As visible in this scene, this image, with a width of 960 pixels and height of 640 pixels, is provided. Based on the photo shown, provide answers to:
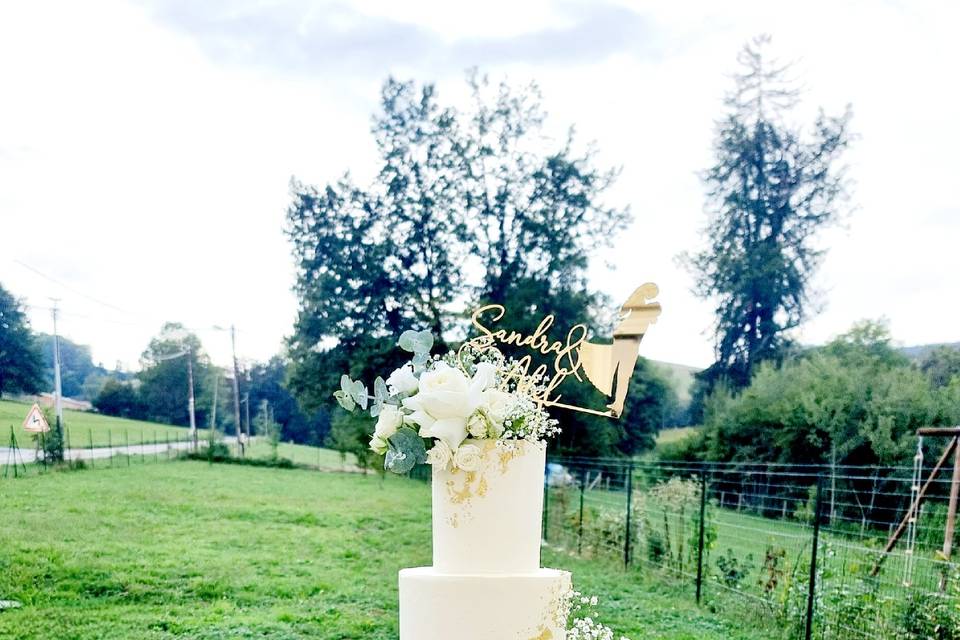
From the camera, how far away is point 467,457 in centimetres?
175

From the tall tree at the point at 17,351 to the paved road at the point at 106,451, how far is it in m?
0.37

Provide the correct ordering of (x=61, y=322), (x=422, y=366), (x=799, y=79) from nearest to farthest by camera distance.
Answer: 1. (x=422, y=366)
2. (x=61, y=322)
3. (x=799, y=79)

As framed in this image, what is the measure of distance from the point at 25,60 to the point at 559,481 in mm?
5078

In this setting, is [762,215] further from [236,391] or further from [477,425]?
[477,425]

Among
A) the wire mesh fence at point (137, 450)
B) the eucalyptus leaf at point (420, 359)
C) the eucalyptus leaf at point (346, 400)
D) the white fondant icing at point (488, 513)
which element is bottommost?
the wire mesh fence at point (137, 450)

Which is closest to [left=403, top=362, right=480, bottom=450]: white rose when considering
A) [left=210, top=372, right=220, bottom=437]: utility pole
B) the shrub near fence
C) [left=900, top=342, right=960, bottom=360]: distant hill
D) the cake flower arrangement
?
the cake flower arrangement

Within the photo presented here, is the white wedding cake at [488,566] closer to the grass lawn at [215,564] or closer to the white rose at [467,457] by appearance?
the white rose at [467,457]

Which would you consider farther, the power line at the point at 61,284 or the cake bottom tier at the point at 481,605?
the power line at the point at 61,284

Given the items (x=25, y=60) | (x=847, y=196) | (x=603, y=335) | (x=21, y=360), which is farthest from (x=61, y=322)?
(x=847, y=196)

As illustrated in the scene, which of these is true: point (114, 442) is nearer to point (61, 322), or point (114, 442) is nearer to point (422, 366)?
point (61, 322)

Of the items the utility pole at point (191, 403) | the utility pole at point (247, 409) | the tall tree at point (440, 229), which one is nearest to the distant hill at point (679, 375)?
the tall tree at point (440, 229)

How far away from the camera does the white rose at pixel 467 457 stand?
68.9 inches

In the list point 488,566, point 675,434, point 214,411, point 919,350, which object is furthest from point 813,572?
point 675,434

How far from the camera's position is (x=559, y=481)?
7.65 meters
